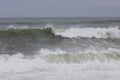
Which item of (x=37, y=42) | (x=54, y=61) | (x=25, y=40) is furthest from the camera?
(x=25, y=40)

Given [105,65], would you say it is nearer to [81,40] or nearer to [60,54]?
[60,54]

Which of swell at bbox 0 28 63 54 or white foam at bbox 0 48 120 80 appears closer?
white foam at bbox 0 48 120 80

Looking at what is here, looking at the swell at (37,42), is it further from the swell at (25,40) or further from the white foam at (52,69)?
the white foam at (52,69)

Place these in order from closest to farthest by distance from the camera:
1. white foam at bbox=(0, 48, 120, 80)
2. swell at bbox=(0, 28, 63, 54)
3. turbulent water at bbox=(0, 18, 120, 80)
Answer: white foam at bbox=(0, 48, 120, 80), turbulent water at bbox=(0, 18, 120, 80), swell at bbox=(0, 28, 63, 54)

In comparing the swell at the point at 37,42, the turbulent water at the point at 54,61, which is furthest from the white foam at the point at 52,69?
the swell at the point at 37,42

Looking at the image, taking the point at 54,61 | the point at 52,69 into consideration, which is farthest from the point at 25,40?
the point at 52,69

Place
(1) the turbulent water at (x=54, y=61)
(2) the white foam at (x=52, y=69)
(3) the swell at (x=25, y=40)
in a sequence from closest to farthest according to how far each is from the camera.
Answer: (2) the white foam at (x=52, y=69) → (1) the turbulent water at (x=54, y=61) → (3) the swell at (x=25, y=40)

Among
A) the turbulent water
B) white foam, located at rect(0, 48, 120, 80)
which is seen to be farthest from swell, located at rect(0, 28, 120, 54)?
white foam, located at rect(0, 48, 120, 80)

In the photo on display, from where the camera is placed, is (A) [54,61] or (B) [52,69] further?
(A) [54,61]

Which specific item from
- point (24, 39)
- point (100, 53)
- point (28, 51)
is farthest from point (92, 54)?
point (24, 39)

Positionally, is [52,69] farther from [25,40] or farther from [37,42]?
[25,40]

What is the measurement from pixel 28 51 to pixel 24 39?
3094 mm

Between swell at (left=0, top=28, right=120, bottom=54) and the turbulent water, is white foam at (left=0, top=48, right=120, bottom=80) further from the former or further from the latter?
swell at (left=0, top=28, right=120, bottom=54)

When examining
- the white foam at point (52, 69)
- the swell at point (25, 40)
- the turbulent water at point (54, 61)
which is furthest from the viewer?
the swell at point (25, 40)
